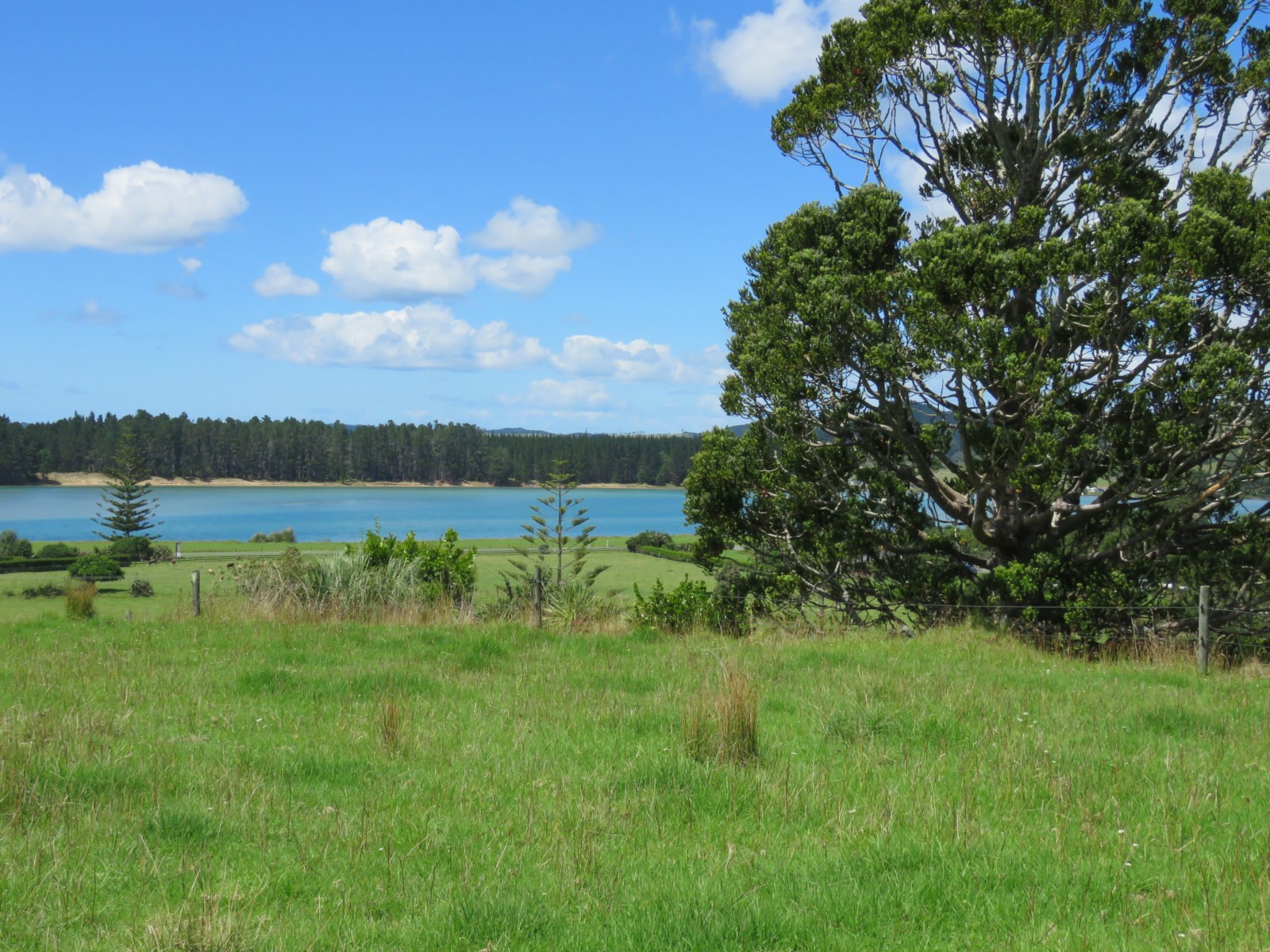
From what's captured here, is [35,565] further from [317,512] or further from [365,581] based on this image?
[317,512]

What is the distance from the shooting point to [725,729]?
562 centimetres

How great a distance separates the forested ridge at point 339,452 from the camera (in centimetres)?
10762

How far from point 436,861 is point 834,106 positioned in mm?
12330

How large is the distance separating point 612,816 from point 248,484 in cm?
13099

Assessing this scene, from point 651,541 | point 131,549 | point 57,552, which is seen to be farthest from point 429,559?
point 57,552

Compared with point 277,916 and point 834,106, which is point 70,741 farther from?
point 834,106

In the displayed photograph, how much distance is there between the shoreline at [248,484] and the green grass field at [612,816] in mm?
104928

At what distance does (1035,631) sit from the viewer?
12070mm

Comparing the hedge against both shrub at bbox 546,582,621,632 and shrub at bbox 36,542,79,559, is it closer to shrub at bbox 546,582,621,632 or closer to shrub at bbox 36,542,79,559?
shrub at bbox 36,542,79,559

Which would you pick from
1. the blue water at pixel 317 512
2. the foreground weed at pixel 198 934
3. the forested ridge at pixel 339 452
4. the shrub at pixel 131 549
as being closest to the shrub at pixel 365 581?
the foreground weed at pixel 198 934

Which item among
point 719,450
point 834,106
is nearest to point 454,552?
point 719,450

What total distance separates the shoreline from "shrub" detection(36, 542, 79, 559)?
239ft

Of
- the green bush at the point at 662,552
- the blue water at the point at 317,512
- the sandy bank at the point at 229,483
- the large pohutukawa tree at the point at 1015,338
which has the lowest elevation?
the blue water at the point at 317,512

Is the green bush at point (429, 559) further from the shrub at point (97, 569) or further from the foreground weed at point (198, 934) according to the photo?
the shrub at point (97, 569)
